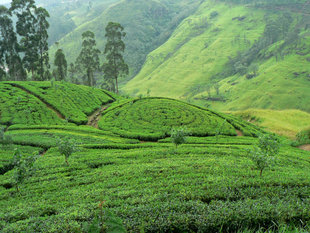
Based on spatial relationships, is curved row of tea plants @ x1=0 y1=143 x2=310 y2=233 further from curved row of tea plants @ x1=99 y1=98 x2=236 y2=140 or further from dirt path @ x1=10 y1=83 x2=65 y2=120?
dirt path @ x1=10 y1=83 x2=65 y2=120

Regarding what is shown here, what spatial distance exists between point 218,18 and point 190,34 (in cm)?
3278

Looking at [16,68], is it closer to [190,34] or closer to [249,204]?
[249,204]

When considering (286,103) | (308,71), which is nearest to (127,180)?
(286,103)

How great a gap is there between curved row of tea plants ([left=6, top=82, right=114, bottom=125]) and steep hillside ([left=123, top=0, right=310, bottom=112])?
5924 centimetres

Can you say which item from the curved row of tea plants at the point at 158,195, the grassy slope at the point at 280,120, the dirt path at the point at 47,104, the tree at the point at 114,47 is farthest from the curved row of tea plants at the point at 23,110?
the grassy slope at the point at 280,120

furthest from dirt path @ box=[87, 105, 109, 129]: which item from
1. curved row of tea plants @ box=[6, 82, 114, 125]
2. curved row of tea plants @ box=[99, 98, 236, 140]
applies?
curved row of tea plants @ box=[99, 98, 236, 140]

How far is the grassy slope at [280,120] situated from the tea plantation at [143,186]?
52.2ft

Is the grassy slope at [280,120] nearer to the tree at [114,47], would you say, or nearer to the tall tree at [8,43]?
the tree at [114,47]

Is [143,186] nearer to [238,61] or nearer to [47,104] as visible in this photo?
[47,104]

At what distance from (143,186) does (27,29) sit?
2085 inches

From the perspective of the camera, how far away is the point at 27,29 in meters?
47.5

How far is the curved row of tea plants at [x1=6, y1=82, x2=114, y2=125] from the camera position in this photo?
1268 inches

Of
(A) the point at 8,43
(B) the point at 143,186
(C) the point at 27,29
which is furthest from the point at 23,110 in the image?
(C) the point at 27,29

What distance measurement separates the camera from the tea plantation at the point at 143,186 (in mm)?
8305
